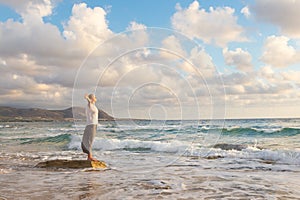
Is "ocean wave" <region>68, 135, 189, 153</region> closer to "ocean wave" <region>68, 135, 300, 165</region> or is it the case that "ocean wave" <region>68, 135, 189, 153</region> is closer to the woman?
"ocean wave" <region>68, 135, 300, 165</region>

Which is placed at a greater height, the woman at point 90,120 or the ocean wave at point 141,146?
the woman at point 90,120

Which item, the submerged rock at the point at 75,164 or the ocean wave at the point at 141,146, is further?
the ocean wave at the point at 141,146

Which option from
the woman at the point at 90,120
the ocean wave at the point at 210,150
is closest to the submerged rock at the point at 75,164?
the woman at the point at 90,120

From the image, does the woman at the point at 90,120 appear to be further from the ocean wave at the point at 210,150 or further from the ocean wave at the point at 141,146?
the ocean wave at the point at 141,146

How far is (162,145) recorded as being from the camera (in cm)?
1955

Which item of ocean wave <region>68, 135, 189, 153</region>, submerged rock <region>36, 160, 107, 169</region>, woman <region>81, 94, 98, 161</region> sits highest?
woman <region>81, 94, 98, 161</region>

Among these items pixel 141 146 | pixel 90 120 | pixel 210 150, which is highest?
pixel 90 120

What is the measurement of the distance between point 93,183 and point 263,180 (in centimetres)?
409

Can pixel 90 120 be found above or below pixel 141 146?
above

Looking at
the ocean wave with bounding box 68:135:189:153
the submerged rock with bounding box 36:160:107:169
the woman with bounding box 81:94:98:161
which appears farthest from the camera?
the ocean wave with bounding box 68:135:189:153

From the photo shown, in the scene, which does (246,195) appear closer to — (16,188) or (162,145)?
(16,188)

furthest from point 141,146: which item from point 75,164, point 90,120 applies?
point 90,120

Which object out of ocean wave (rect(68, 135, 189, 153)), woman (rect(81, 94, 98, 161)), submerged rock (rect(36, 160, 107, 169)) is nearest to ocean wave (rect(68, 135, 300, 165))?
ocean wave (rect(68, 135, 189, 153))

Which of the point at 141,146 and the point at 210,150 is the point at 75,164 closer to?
the point at 210,150
